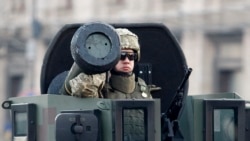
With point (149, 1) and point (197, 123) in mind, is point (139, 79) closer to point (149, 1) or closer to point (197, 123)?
point (197, 123)

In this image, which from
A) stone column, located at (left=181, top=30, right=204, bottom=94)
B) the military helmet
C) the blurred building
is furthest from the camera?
stone column, located at (left=181, top=30, right=204, bottom=94)

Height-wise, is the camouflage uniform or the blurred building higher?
the blurred building

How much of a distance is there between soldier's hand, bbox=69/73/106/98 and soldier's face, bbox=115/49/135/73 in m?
0.44

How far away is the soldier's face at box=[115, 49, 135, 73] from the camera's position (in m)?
9.51

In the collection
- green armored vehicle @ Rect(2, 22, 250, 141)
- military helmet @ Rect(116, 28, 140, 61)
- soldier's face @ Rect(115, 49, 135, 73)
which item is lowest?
green armored vehicle @ Rect(2, 22, 250, 141)

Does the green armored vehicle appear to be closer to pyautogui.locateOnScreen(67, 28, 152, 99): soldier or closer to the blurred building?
pyautogui.locateOnScreen(67, 28, 152, 99): soldier

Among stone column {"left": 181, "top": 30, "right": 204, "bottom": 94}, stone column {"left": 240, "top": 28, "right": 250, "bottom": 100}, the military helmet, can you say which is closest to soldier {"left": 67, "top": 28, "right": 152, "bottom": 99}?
the military helmet

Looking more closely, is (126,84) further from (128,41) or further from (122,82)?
(128,41)

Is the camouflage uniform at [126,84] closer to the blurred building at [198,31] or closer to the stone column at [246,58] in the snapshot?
the blurred building at [198,31]

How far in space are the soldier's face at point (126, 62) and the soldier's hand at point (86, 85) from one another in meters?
0.44

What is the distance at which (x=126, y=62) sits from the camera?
9.55 meters

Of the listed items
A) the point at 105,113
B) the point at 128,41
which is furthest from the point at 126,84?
the point at 105,113

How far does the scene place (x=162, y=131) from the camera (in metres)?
9.08

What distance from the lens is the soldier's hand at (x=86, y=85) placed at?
8.96 m
